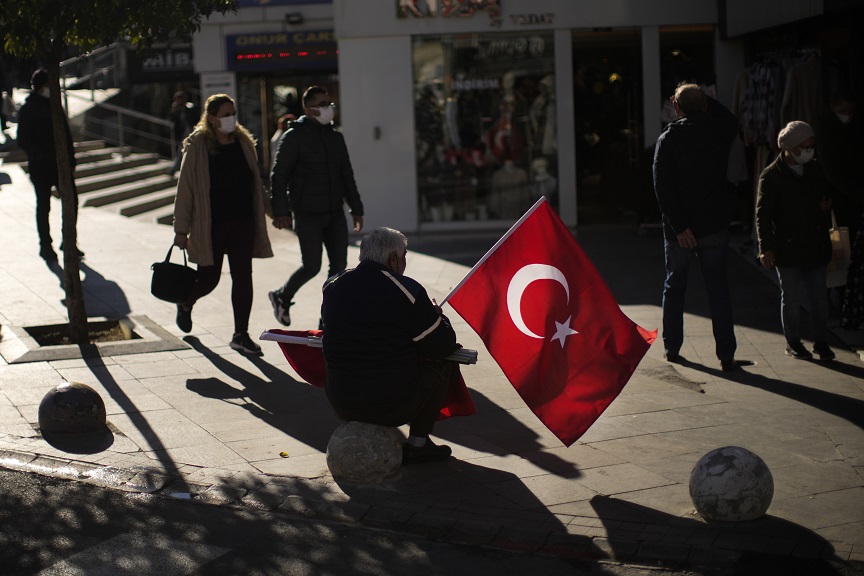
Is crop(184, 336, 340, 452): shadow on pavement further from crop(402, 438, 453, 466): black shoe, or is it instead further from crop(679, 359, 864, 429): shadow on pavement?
crop(679, 359, 864, 429): shadow on pavement

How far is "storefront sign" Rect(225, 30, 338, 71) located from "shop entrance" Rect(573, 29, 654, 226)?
23.1 feet

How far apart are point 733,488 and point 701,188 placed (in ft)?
10.9

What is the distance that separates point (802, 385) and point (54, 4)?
19.3ft

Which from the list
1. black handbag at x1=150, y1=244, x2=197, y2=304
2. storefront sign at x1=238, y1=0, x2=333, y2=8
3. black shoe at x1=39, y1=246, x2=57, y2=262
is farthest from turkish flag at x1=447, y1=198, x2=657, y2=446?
storefront sign at x1=238, y1=0, x2=333, y2=8

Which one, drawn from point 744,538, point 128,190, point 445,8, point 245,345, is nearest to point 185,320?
point 245,345

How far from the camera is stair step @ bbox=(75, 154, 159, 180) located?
801 inches

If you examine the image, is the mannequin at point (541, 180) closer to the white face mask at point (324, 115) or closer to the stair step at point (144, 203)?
the stair step at point (144, 203)

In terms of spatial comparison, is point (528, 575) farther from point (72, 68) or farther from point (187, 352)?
point (72, 68)

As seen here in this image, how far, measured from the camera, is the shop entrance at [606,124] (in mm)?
17062

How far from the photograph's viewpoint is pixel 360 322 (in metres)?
6.08

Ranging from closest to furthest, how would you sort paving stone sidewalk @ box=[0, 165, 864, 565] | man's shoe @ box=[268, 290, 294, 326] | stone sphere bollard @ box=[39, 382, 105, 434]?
paving stone sidewalk @ box=[0, 165, 864, 565] → stone sphere bollard @ box=[39, 382, 105, 434] → man's shoe @ box=[268, 290, 294, 326]

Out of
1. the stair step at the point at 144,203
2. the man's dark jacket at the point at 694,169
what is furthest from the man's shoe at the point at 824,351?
the stair step at the point at 144,203

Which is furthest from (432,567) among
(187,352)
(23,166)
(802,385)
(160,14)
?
(23,166)

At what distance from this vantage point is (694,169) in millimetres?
8312
